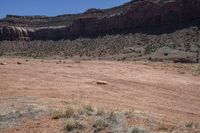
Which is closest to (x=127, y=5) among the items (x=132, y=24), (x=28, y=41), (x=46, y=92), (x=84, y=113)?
(x=132, y=24)

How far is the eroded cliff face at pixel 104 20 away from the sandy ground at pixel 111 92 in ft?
153

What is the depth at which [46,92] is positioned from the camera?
19.1m

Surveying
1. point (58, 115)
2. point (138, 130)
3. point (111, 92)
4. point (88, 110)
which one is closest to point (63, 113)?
point (58, 115)

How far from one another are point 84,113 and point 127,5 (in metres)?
76.7

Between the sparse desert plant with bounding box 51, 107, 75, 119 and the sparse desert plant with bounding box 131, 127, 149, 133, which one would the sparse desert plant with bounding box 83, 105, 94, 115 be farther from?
the sparse desert plant with bounding box 131, 127, 149, 133

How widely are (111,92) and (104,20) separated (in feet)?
218

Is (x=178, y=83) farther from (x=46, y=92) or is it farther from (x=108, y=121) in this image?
(x=108, y=121)

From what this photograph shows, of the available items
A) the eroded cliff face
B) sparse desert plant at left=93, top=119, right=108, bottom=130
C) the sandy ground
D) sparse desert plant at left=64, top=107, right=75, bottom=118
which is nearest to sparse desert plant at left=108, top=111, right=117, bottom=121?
sparse desert plant at left=93, top=119, right=108, bottom=130

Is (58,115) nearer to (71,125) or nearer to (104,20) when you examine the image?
(71,125)

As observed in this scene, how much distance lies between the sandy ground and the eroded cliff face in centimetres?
4657

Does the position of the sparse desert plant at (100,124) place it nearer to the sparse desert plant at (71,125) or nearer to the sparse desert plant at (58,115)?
the sparse desert plant at (71,125)

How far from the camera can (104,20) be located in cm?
8631

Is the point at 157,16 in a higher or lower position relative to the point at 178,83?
higher

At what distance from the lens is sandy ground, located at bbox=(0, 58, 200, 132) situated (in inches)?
640
